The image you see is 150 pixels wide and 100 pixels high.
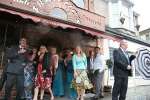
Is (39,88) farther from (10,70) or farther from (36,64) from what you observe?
(10,70)

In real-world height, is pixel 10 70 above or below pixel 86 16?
below

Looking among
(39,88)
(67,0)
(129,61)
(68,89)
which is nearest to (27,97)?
(39,88)

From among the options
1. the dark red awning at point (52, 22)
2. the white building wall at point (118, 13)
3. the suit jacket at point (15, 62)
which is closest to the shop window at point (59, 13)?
the dark red awning at point (52, 22)

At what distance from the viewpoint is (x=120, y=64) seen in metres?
7.93

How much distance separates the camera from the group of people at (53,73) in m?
7.54

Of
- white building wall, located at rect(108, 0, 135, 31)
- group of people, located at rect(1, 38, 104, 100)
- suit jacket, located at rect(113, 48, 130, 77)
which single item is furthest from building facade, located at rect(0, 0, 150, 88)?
white building wall, located at rect(108, 0, 135, 31)

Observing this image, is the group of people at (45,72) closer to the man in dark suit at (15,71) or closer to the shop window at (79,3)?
the man in dark suit at (15,71)

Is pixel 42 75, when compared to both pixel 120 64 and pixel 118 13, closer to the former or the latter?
pixel 120 64

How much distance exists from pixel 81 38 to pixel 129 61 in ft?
13.8

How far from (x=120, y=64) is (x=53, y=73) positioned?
2501 mm

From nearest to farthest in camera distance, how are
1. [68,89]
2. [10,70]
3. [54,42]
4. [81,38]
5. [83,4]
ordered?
1. [10,70]
2. [68,89]
3. [54,42]
4. [81,38]
5. [83,4]

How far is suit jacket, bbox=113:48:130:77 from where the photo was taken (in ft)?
26.0

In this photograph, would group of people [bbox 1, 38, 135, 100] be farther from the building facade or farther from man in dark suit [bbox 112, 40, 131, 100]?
the building facade

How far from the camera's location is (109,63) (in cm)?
1470
